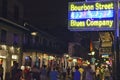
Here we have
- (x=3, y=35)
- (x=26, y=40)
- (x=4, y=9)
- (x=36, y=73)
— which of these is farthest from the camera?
(x=26, y=40)

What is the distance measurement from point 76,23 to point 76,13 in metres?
0.54

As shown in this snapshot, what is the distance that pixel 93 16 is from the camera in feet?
65.6

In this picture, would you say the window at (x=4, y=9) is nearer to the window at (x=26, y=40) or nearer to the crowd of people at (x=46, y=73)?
the window at (x=26, y=40)

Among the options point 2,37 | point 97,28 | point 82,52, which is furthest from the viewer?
point 82,52

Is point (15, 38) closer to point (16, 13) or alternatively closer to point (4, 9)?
point (16, 13)

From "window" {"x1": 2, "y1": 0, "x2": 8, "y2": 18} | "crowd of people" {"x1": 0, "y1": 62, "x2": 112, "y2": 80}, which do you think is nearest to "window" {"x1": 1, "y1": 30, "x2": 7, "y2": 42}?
"window" {"x1": 2, "y1": 0, "x2": 8, "y2": 18}

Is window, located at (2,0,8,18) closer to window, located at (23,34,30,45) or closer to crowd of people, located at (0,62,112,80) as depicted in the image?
window, located at (23,34,30,45)

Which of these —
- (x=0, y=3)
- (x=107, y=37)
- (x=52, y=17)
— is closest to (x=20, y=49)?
(x=0, y=3)

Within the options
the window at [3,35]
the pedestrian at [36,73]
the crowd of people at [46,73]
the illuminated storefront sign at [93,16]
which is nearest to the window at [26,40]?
the window at [3,35]

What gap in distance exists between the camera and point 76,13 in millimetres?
20312

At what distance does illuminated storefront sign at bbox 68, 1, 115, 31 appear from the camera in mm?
19719

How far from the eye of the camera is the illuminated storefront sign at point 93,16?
776 inches

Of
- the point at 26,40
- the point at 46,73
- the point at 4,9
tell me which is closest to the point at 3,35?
the point at 4,9

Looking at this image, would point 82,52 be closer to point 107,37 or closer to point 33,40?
point 33,40
